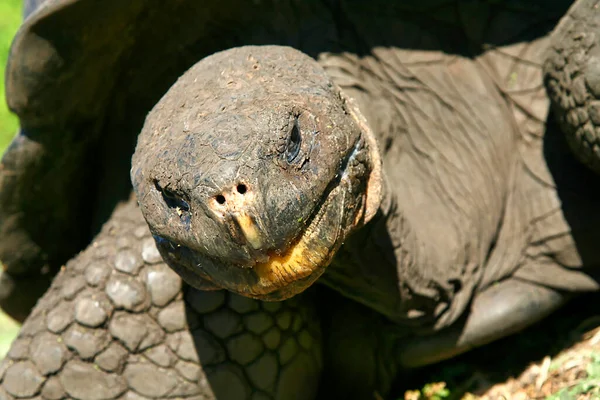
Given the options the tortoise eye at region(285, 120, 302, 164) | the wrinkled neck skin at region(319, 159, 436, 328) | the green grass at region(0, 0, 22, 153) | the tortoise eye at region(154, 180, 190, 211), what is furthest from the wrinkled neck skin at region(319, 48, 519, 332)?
the green grass at region(0, 0, 22, 153)

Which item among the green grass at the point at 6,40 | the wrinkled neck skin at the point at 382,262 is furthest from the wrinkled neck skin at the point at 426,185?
the green grass at the point at 6,40

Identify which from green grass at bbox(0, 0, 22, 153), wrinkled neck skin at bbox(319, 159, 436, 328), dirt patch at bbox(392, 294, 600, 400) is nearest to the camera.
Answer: wrinkled neck skin at bbox(319, 159, 436, 328)

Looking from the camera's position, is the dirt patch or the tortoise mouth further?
the dirt patch

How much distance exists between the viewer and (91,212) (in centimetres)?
302

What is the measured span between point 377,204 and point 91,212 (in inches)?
55.5

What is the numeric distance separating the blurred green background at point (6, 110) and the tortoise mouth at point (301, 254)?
209 cm

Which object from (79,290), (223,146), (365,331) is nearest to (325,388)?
(365,331)

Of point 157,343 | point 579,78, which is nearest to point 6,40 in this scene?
point 157,343

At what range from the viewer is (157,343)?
95.5 inches

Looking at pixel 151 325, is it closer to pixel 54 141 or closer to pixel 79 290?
pixel 79 290

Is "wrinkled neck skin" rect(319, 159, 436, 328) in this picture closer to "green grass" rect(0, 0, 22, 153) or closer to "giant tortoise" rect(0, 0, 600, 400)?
"giant tortoise" rect(0, 0, 600, 400)

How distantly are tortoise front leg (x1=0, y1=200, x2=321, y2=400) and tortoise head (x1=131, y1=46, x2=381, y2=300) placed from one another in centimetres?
51

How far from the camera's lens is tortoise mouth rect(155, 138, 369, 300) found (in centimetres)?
172

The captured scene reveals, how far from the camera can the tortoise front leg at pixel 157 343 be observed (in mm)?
2400
